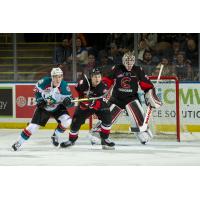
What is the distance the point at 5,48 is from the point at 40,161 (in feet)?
16.8

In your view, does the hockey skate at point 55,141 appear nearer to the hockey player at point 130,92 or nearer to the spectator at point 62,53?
the hockey player at point 130,92

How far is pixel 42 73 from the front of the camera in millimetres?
12836

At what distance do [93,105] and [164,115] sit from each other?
201 cm

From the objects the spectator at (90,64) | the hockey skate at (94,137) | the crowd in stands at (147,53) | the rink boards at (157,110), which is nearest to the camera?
the hockey skate at (94,137)

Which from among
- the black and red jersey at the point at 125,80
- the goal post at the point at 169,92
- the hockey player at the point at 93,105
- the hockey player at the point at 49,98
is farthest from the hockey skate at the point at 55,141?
the goal post at the point at 169,92

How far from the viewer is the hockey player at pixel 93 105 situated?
902 centimetres

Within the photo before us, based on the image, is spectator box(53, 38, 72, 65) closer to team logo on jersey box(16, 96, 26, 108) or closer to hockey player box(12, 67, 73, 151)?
team logo on jersey box(16, 96, 26, 108)

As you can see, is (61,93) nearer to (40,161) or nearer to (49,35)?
(40,161)

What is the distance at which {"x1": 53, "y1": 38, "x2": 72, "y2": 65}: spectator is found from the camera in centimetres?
1274

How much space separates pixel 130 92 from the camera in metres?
9.70

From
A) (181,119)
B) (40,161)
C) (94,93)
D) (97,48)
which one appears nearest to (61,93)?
(94,93)

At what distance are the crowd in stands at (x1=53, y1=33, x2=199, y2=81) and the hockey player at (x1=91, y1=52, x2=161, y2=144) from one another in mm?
2399

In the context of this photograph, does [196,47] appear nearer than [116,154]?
No

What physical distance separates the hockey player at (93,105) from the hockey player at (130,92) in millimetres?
478
